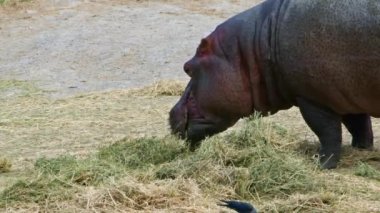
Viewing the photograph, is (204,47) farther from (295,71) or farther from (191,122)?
(295,71)

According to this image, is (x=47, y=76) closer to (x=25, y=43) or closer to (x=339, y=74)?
(x=25, y=43)

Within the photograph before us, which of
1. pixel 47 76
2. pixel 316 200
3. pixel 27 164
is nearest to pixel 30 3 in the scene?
pixel 47 76

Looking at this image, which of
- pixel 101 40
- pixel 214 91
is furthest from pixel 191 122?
pixel 101 40

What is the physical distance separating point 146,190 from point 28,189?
0.71 m

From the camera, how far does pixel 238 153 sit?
6.12m

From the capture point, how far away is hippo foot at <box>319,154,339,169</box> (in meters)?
6.51

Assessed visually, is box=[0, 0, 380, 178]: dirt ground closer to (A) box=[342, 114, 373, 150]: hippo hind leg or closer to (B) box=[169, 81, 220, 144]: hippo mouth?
(B) box=[169, 81, 220, 144]: hippo mouth

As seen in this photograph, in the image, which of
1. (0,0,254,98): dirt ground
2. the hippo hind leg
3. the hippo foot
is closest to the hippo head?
the hippo foot

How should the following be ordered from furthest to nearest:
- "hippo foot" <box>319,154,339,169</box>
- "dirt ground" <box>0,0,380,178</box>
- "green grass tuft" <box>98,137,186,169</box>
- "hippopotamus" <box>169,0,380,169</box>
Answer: "dirt ground" <box>0,0,380,178</box>, "hippo foot" <box>319,154,339,169</box>, "green grass tuft" <box>98,137,186,169</box>, "hippopotamus" <box>169,0,380,169</box>

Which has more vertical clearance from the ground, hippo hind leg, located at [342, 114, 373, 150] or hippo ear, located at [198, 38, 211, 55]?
hippo ear, located at [198, 38, 211, 55]

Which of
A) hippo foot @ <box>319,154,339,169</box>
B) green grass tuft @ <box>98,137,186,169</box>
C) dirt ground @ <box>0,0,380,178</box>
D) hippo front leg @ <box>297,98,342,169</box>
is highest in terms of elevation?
hippo front leg @ <box>297,98,342,169</box>

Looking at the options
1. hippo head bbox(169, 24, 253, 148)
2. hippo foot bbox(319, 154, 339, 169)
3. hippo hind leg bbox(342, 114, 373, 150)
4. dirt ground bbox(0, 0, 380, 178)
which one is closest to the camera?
hippo foot bbox(319, 154, 339, 169)

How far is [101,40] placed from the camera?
13.8 metres

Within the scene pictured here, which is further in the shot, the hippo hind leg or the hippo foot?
the hippo hind leg
